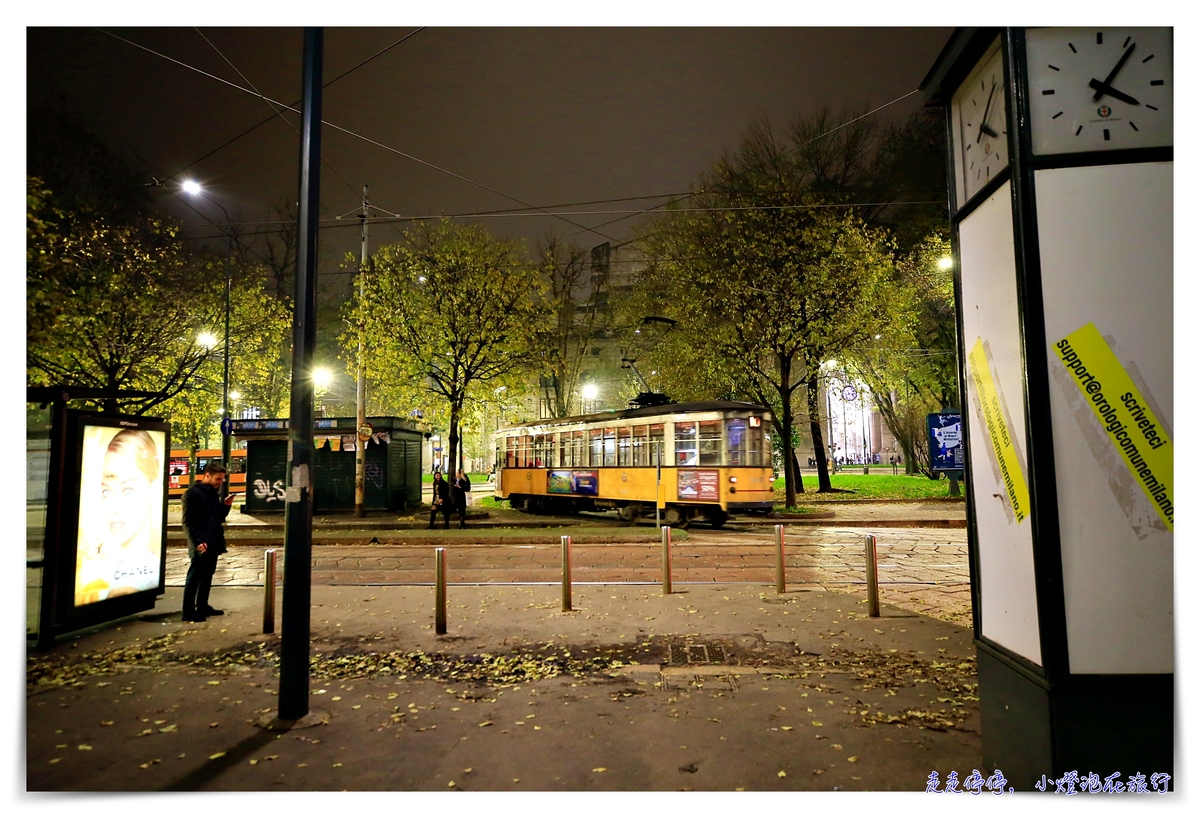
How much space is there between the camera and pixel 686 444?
60.4ft

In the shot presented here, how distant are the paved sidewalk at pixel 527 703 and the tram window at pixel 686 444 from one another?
10.2m

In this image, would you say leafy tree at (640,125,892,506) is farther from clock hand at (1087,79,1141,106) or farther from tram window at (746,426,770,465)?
clock hand at (1087,79,1141,106)

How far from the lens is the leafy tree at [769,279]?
2391 centimetres

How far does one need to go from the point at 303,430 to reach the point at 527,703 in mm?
2586

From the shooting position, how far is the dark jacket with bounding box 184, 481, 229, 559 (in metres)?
7.77

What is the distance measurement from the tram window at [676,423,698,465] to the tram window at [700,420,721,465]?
0.22 metres

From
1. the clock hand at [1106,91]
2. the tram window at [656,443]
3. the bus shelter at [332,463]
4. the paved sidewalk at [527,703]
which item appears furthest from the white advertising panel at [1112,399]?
the bus shelter at [332,463]

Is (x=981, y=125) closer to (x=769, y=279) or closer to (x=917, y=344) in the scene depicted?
(x=769, y=279)

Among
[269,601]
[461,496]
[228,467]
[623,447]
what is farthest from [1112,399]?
[228,467]

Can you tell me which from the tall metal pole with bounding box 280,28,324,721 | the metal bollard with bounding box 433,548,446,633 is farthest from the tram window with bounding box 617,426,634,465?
the tall metal pole with bounding box 280,28,324,721

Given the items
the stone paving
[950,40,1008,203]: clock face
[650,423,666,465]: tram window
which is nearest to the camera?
[950,40,1008,203]: clock face

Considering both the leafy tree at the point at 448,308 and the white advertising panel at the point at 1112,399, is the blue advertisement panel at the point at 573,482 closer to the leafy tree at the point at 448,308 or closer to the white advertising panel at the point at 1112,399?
the leafy tree at the point at 448,308

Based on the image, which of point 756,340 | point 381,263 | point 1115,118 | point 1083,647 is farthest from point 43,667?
point 756,340

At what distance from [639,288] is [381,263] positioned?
39.9 ft
